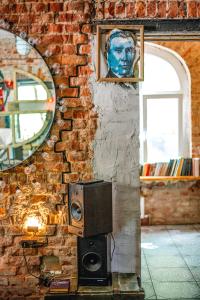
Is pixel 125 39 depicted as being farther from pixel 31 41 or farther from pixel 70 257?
pixel 70 257

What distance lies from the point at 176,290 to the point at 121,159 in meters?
1.45

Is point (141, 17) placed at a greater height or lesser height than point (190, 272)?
greater

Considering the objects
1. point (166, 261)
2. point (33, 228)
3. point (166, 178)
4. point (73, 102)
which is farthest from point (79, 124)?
point (166, 178)

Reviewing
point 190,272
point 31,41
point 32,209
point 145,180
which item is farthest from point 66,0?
point 145,180

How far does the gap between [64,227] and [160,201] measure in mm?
3182

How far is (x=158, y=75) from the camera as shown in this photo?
7.26 metres

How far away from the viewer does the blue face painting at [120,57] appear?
3.90 meters

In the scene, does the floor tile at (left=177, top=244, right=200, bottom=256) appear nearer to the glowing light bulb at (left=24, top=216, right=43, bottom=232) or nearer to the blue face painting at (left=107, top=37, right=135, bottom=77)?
the glowing light bulb at (left=24, top=216, right=43, bottom=232)

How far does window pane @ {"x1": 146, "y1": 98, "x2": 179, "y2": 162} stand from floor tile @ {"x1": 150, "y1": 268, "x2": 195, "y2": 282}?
113 inches

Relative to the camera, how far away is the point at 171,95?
7293 mm

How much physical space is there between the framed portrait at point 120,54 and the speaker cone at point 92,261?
5.20 ft

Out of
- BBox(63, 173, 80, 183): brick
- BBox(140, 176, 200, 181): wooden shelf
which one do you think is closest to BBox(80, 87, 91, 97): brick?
BBox(63, 173, 80, 183): brick

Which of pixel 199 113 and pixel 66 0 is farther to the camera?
pixel 199 113

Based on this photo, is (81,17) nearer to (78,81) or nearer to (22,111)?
(78,81)
